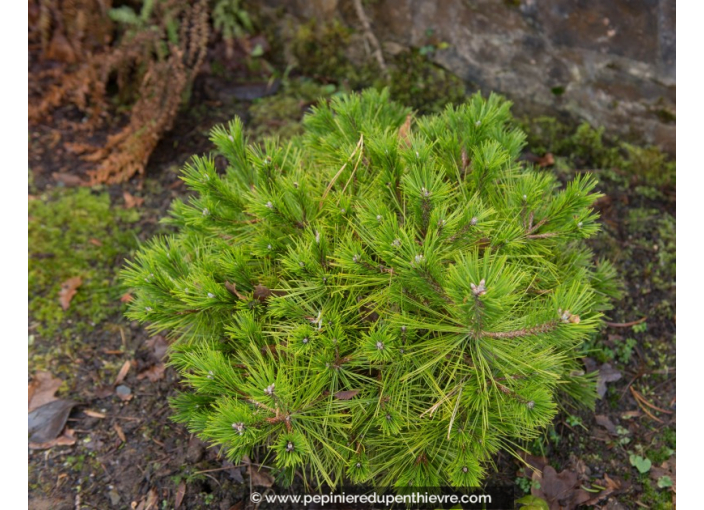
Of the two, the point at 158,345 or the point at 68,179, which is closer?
the point at 158,345

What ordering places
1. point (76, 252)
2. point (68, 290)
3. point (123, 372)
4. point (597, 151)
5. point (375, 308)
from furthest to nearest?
point (597, 151), point (76, 252), point (68, 290), point (123, 372), point (375, 308)

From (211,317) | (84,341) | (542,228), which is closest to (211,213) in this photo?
(211,317)

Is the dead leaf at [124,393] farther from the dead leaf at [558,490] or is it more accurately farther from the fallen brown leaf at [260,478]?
the dead leaf at [558,490]

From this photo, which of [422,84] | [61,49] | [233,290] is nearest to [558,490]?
[233,290]

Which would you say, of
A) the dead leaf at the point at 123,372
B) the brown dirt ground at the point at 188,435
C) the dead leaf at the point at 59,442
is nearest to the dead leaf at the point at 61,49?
the brown dirt ground at the point at 188,435

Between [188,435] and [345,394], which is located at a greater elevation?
[345,394]

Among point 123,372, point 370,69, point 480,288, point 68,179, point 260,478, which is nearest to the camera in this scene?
point 480,288

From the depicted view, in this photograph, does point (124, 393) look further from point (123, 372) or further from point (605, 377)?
point (605, 377)
